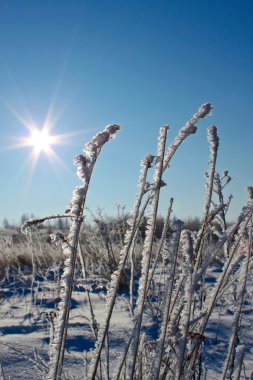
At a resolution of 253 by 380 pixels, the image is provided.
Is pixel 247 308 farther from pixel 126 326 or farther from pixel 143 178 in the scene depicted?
pixel 143 178

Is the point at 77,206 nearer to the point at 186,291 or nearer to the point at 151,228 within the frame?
the point at 151,228

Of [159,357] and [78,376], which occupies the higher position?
[159,357]

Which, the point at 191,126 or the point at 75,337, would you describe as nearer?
the point at 191,126

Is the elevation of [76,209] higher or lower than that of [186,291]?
higher

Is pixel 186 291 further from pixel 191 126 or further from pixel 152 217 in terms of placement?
pixel 191 126

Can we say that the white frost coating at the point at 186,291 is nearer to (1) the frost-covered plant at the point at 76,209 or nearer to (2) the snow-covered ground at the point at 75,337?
(1) the frost-covered plant at the point at 76,209

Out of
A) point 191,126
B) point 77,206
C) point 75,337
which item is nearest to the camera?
point 77,206

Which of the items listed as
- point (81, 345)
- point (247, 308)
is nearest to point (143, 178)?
point (81, 345)

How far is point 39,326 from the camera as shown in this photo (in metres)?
2.95

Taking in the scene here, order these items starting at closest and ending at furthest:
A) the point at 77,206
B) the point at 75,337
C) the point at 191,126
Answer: the point at 77,206 < the point at 191,126 < the point at 75,337

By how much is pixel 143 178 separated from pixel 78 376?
1.44 metres

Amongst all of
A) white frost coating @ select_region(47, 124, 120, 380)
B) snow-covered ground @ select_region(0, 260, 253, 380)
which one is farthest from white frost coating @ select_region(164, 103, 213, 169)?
snow-covered ground @ select_region(0, 260, 253, 380)

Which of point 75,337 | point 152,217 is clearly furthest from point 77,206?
point 75,337

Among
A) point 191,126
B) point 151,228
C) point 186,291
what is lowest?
point 186,291
